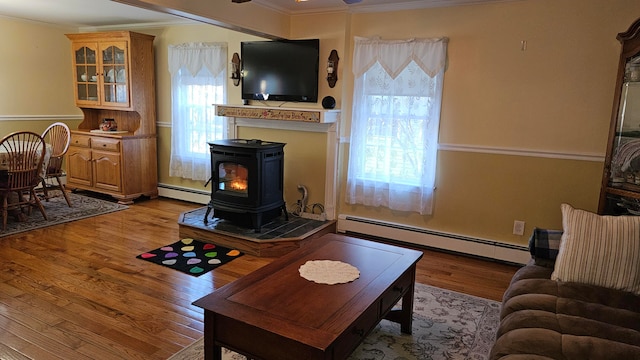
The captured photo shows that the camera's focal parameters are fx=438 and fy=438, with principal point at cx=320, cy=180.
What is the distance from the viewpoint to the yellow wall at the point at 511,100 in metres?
3.37

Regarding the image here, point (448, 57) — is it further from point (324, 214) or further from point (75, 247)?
point (75, 247)

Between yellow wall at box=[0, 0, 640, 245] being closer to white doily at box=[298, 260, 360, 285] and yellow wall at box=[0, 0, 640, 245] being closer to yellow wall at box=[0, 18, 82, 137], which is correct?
white doily at box=[298, 260, 360, 285]

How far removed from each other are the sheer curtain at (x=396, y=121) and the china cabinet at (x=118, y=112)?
2838 millimetres

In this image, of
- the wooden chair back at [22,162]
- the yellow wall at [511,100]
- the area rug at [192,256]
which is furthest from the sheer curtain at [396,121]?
the wooden chair back at [22,162]

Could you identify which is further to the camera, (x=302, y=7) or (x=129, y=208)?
(x=129, y=208)

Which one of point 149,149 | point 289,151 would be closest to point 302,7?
point 289,151

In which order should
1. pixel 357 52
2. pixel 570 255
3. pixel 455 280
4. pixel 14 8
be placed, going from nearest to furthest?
1. pixel 570 255
2. pixel 455 280
3. pixel 357 52
4. pixel 14 8

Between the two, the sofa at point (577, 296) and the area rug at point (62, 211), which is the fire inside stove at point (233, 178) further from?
the sofa at point (577, 296)

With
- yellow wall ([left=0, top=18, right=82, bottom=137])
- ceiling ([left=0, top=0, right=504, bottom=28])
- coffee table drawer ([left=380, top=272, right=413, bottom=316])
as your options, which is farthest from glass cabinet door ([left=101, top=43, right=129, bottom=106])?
coffee table drawer ([left=380, top=272, right=413, bottom=316])

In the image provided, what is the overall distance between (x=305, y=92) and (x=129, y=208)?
2622 mm

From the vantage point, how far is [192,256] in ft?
12.4

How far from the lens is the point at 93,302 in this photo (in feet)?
9.52

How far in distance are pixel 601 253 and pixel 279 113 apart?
303 cm

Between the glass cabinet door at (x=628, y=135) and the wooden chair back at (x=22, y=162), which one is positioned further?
the wooden chair back at (x=22, y=162)
